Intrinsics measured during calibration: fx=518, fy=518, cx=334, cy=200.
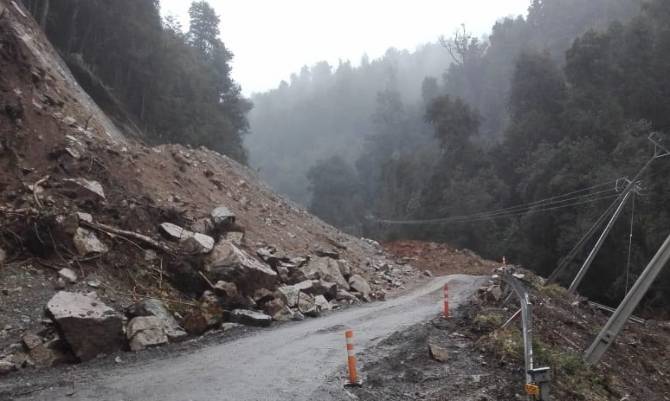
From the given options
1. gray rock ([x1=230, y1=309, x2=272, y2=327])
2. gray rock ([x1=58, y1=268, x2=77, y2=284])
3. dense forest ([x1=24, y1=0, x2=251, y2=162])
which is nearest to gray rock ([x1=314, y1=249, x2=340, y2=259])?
gray rock ([x1=230, y1=309, x2=272, y2=327])

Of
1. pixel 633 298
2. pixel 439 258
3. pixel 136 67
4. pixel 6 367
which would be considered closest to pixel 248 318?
pixel 6 367

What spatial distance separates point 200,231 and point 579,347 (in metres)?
10.3

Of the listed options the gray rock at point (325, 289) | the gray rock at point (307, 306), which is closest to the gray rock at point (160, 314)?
the gray rock at point (307, 306)

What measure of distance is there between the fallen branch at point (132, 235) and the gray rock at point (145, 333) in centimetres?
281

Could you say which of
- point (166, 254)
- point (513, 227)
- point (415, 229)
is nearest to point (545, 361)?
point (166, 254)

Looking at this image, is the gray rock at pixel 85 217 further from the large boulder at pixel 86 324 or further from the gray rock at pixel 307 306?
the gray rock at pixel 307 306

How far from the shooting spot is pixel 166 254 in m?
13.1

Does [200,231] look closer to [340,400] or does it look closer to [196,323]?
[196,323]

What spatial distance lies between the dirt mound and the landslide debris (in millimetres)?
10093

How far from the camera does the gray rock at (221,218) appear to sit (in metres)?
16.2

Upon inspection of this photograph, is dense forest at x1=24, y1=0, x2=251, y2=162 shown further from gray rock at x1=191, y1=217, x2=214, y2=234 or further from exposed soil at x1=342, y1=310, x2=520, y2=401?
exposed soil at x1=342, y1=310, x2=520, y2=401

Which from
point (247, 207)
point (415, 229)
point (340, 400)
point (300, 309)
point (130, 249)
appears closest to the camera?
point (340, 400)

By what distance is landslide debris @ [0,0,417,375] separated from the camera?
379 inches

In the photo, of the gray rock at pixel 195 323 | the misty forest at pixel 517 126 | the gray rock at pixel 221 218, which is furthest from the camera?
the misty forest at pixel 517 126
